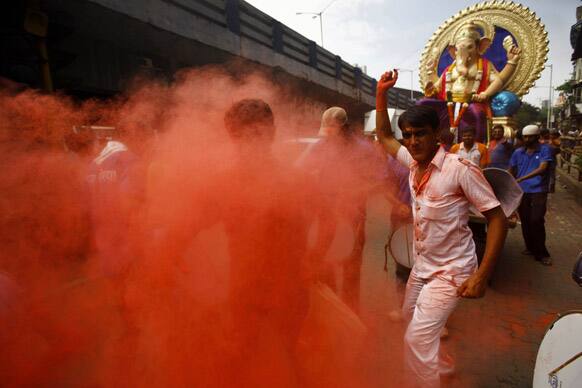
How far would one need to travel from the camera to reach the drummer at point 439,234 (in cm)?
187

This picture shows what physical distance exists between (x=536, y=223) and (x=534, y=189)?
0.48 meters

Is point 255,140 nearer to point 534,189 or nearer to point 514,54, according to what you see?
point 534,189

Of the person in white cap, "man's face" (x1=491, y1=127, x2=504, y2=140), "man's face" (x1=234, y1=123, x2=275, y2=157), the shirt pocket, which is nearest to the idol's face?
"man's face" (x1=491, y1=127, x2=504, y2=140)

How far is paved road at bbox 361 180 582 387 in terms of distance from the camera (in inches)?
100

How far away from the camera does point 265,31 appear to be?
10031 millimetres

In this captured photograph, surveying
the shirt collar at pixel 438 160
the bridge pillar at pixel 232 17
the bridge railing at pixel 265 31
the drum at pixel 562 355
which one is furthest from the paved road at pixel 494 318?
the bridge pillar at pixel 232 17

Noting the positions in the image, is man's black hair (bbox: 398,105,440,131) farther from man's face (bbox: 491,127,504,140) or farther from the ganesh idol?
man's face (bbox: 491,127,504,140)

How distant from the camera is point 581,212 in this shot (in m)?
8.15

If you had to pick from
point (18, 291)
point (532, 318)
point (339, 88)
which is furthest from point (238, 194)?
point (339, 88)

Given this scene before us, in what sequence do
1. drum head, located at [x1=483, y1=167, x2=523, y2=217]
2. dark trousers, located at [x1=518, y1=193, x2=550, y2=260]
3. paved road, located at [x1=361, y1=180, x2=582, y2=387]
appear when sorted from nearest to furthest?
paved road, located at [x1=361, y1=180, x2=582, y2=387], drum head, located at [x1=483, y1=167, x2=523, y2=217], dark trousers, located at [x1=518, y1=193, x2=550, y2=260]

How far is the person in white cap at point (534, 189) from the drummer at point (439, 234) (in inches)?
148

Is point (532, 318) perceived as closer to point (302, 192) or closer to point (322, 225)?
point (322, 225)

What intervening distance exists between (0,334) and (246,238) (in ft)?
4.11

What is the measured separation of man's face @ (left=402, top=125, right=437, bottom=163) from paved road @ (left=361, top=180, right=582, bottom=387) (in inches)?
61.7
